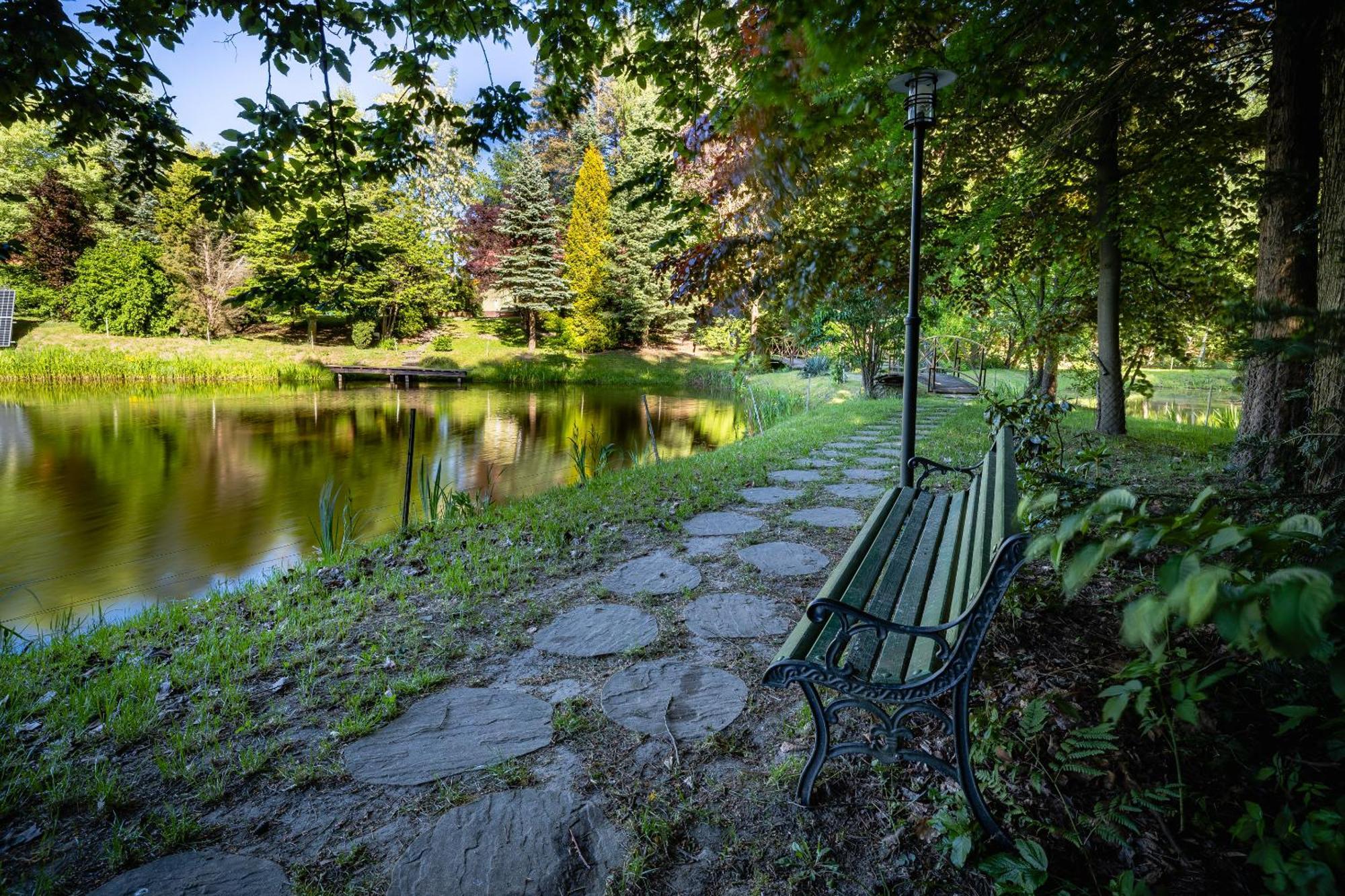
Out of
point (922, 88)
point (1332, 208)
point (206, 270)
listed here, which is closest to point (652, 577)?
point (922, 88)

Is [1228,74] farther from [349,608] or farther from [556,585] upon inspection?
[349,608]

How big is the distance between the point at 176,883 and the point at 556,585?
1.90 m

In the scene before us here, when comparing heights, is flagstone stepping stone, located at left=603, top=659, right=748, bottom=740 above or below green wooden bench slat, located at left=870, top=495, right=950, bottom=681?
below

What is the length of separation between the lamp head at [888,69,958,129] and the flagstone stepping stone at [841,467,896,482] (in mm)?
2892

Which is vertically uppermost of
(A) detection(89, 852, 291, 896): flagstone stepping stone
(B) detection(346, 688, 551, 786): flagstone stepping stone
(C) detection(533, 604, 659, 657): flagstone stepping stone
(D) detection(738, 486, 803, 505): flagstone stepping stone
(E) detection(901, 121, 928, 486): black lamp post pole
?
(E) detection(901, 121, 928, 486): black lamp post pole

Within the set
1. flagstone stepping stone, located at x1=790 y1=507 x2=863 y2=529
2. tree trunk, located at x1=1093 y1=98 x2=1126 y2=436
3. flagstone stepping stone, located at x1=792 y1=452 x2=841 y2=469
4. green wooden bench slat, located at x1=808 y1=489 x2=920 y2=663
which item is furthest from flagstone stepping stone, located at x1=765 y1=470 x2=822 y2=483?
tree trunk, located at x1=1093 y1=98 x2=1126 y2=436

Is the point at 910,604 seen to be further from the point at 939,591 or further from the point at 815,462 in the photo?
the point at 815,462

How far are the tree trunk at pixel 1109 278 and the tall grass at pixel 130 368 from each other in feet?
73.8

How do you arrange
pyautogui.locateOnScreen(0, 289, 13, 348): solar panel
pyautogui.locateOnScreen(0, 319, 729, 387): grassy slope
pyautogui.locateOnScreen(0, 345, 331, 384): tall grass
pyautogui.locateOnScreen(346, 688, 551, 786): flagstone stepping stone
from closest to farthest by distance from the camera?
pyautogui.locateOnScreen(346, 688, 551, 786): flagstone stepping stone, pyautogui.locateOnScreen(0, 345, 331, 384): tall grass, pyautogui.locateOnScreen(0, 289, 13, 348): solar panel, pyautogui.locateOnScreen(0, 319, 729, 387): grassy slope

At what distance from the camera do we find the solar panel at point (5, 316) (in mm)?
18938

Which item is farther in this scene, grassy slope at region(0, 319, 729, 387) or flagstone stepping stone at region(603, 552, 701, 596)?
grassy slope at region(0, 319, 729, 387)

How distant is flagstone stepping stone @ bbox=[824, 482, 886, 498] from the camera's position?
476 centimetres

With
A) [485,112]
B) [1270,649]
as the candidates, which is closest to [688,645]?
[1270,649]

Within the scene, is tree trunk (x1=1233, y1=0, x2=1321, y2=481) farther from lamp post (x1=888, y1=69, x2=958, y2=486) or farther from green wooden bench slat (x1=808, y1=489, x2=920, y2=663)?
green wooden bench slat (x1=808, y1=489, x2=920, y2=663)
